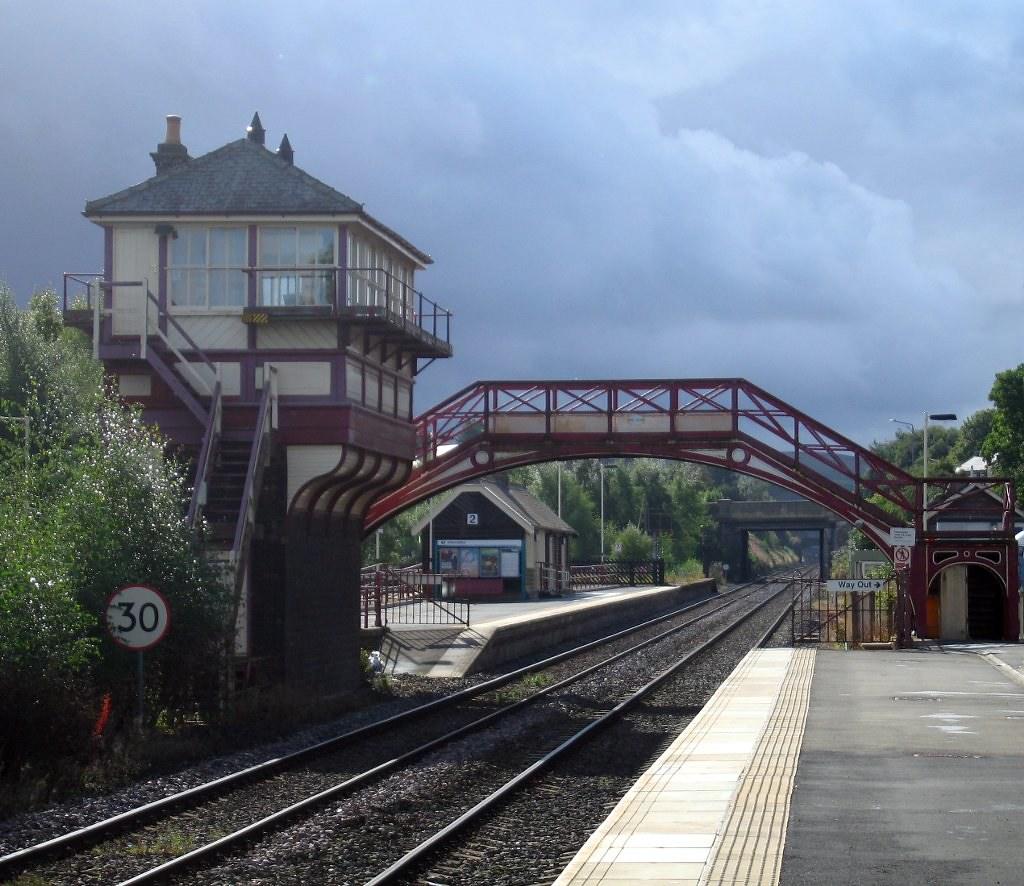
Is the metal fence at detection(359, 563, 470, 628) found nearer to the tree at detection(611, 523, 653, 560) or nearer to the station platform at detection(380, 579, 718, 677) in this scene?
the station platform at detection(380, 579, 718, 677)

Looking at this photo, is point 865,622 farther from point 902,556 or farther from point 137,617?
point 137,617

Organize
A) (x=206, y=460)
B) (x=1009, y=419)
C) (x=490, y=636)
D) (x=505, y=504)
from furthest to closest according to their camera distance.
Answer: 1. (x=1009, y=419)
2. (x=505, y=504)
3. (x=490, y=636)
4. (x=206, y=460)

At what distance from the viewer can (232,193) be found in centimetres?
2689

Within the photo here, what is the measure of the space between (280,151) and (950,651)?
17.9 m

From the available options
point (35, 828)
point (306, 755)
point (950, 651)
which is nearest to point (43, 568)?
point (306, 755)

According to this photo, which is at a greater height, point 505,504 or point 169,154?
point 169,154

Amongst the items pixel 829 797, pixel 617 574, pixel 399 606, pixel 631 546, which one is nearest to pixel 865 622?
pixel 399 606

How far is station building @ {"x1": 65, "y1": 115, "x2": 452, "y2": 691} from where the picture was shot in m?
25.5

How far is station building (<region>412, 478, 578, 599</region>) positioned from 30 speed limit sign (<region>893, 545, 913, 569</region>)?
25197mm

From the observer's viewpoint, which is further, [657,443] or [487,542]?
[487,542]

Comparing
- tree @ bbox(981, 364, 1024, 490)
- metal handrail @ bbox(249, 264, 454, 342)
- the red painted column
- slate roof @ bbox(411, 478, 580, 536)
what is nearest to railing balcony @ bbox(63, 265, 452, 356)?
metal handrail @ bbox(249, 264, 454, 342)

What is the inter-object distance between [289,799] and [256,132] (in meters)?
17.3

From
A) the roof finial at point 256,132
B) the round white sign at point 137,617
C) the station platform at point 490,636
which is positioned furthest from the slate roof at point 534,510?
the round white sign at point 137,617

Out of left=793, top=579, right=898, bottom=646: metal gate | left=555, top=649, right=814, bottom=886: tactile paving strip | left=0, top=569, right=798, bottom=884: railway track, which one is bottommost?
left=0, top=569, right=798, bottom=884: railway track
